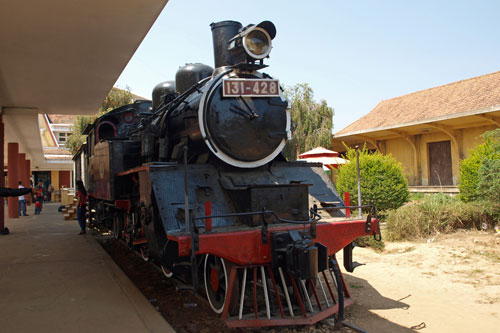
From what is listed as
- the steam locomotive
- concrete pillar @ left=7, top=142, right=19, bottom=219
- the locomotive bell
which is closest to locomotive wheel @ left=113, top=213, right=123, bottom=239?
the steam locomotive

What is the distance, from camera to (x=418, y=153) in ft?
48.2

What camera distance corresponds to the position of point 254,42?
4.76 meters

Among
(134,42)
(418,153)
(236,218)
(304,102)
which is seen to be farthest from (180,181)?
(304,102)

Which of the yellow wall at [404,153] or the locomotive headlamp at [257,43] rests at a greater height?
the locomotive headlamp at [257,43]

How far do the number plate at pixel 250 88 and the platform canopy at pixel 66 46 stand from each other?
5.62 ft

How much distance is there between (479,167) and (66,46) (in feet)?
28.4

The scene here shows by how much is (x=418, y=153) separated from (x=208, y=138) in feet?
39.6

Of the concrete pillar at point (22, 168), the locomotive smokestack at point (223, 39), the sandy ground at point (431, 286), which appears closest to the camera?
the sandy ground at point (431, 286)

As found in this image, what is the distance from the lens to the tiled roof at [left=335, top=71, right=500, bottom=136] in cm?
1247

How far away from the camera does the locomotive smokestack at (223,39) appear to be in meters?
5.39

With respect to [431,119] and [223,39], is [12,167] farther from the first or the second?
[431,119]

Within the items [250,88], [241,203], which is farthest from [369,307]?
[250,88]

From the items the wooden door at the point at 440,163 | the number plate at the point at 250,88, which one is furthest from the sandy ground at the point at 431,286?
the wooden door at the point at 440,163

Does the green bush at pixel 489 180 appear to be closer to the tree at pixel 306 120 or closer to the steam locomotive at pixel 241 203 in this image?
the steam locomotive at pixel 241 203
